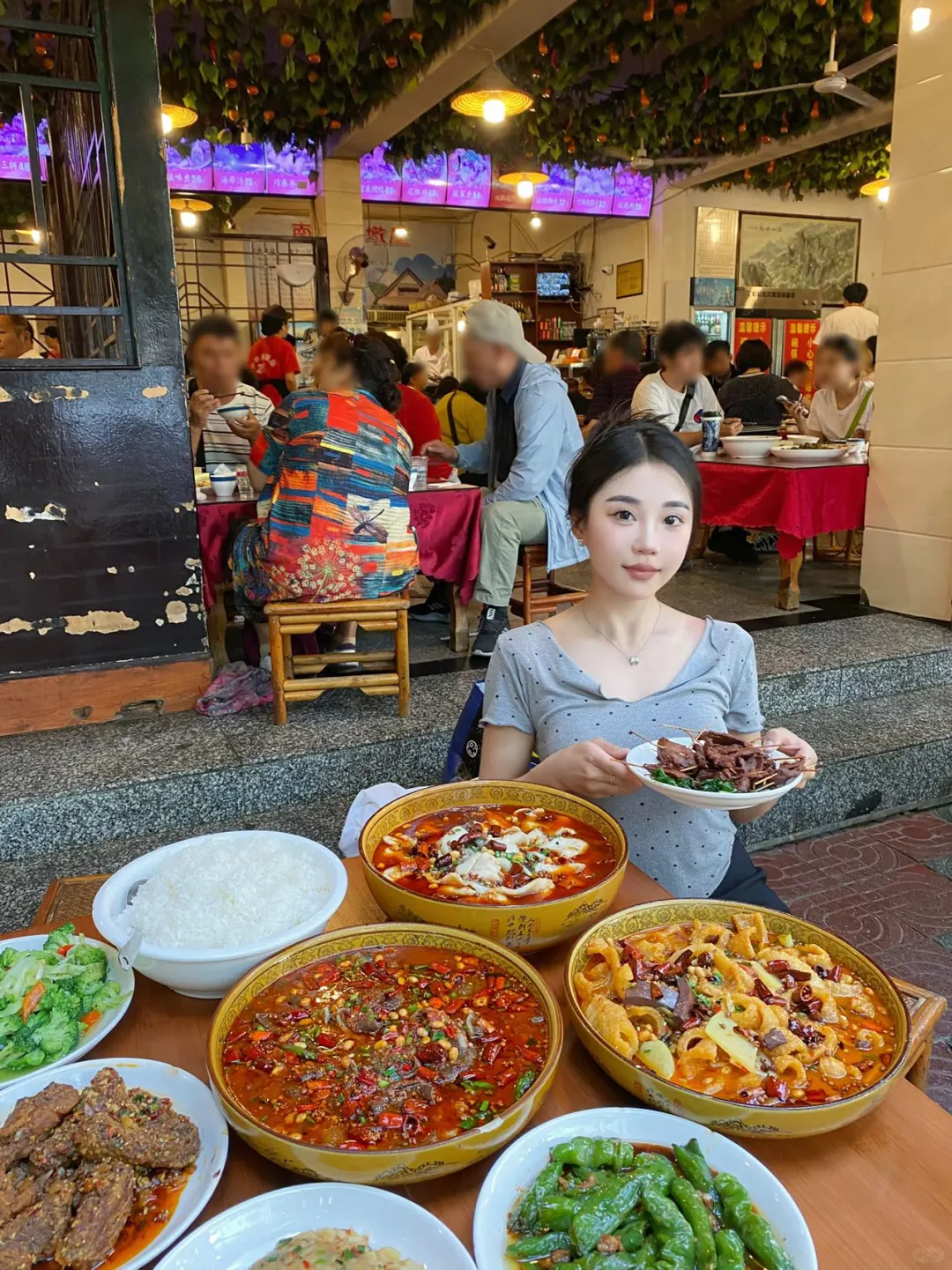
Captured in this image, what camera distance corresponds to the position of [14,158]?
8156mm

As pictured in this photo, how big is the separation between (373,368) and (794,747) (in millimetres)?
2785

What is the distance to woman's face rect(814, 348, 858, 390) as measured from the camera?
620 centimetres

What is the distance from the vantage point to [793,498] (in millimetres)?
4879

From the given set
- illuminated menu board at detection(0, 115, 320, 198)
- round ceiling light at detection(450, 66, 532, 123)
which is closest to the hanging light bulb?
round ceiling light at detection(450, 66, 532, 123)

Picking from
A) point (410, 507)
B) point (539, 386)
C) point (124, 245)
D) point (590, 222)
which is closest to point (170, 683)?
point (410, 507)

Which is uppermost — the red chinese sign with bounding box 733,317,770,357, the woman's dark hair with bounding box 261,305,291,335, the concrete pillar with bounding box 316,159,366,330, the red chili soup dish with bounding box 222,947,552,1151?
the concrete pillar with bounding box 316,159,366,330

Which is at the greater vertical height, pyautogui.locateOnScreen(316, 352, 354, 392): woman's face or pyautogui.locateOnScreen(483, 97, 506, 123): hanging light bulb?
pyautogui.locateOnScreen(483, 97, 506, 123): hanging light bulb

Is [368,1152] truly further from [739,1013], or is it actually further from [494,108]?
[494,108]

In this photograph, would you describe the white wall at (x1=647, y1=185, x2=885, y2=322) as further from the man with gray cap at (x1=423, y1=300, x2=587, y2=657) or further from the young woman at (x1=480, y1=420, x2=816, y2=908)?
the young woman at (x1=480, y1=420, x2=816, y2=908)

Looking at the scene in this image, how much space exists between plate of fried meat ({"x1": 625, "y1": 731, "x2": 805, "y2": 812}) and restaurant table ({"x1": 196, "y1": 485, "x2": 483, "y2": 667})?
2862 millimetres

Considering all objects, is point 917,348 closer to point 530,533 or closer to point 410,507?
point 530,533

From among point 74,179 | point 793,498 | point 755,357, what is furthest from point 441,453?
point 755,357

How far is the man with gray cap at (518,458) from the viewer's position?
169 inches

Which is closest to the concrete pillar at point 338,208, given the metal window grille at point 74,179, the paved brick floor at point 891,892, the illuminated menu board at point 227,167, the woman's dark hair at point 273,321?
the illuminated menu board at point 227,167
